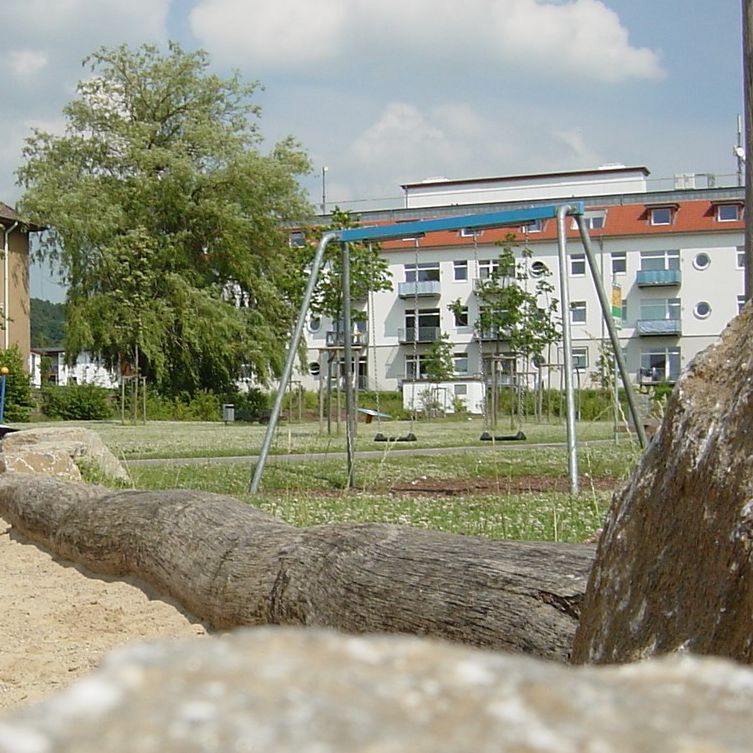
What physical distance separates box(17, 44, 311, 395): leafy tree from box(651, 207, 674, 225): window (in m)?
33.6

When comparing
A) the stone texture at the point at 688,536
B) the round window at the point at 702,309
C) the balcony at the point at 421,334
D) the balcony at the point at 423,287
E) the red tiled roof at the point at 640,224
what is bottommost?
the stone texture at the point at 688,536

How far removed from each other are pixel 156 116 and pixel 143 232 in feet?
19.8

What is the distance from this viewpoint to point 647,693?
86 cm

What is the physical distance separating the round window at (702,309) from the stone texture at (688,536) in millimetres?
75098

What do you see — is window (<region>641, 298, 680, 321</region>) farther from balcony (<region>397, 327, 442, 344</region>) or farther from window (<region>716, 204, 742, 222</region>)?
balcony (<region>397, 327, 442, 344</region>)

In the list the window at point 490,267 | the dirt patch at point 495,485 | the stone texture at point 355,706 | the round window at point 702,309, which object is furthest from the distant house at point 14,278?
the stone texture at point 355,706

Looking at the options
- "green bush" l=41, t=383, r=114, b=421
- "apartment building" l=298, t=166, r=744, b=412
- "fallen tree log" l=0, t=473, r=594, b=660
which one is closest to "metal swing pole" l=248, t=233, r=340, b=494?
"fallen tree log" l=0, t=473, r=594, b=660

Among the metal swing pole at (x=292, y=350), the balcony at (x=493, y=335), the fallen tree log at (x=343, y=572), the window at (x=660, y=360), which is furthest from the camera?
the window at (x=660, y=360)

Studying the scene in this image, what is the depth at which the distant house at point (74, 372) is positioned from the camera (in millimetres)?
48562

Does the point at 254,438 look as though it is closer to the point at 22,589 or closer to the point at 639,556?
the point at 22,589

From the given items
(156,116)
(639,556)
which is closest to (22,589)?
(639,556)

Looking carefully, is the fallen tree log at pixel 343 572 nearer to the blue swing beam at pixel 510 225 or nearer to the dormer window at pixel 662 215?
Result: the blue swing beam at pixel 510 225

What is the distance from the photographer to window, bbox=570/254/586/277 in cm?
7411

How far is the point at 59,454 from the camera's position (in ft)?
38.3
